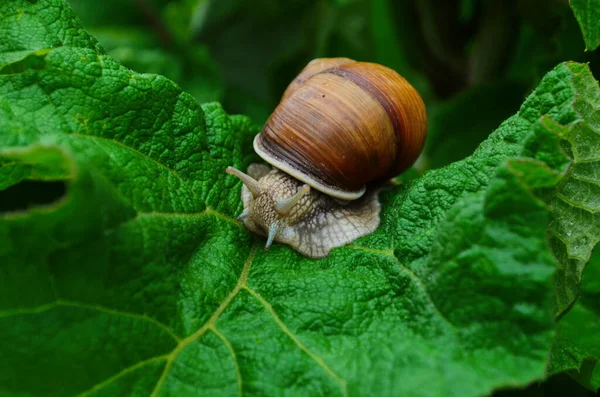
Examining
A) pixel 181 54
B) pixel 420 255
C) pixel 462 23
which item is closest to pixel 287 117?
pixel 420 255

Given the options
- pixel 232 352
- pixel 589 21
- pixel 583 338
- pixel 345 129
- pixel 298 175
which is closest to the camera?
pixel 232 352

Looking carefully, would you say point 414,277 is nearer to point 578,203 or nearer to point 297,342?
point 297,342

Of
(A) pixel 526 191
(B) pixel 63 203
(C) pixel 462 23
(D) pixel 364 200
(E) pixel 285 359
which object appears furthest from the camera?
(C) pixel 462 23

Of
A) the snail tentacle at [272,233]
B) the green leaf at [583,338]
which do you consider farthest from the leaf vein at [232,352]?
the green leaf at [583,338]

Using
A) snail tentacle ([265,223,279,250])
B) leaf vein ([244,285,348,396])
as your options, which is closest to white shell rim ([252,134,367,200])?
snail tentacle ([265,223,279,250])

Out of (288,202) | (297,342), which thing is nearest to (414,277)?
(297,342)

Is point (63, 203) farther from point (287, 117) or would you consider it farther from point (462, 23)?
point (462, 23)
